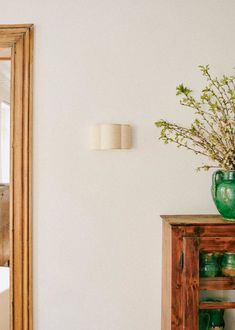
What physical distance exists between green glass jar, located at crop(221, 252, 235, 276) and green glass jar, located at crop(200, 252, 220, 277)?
3cm

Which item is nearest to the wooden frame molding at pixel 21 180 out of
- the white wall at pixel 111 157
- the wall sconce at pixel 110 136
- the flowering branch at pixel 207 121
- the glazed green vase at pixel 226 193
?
the white wall at pixel 111 157

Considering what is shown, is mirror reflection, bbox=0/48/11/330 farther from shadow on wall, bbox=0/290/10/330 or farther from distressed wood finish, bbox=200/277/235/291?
distressed wood finish, bbox=200/277/235/291

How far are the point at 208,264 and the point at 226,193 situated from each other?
0.36 m

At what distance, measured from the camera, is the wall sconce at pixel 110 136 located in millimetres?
2211

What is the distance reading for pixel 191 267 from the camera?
73.9 inches

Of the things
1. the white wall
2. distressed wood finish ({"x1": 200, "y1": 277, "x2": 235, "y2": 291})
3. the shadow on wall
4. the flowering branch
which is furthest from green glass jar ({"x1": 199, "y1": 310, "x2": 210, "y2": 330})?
the shadow on wall

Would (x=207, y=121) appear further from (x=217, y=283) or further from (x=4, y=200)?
(x=4, y=200)

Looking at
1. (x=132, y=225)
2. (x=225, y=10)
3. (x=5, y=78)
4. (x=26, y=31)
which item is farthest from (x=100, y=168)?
(x=5, y=78)

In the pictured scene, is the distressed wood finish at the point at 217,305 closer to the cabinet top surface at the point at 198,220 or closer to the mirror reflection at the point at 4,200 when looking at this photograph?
the cabinet top surface at the point at 198,220

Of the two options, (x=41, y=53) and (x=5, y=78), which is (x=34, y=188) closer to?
(x=41, y=53)

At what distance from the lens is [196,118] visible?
2.32 metres

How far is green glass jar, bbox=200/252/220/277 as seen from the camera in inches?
74.6

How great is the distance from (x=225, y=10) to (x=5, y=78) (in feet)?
10.6

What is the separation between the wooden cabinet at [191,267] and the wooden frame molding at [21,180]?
89 cm
